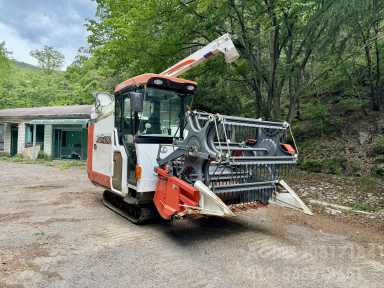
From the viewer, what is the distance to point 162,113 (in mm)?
5266

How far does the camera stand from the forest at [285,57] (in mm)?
8172

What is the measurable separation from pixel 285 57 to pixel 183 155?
7.20 metres

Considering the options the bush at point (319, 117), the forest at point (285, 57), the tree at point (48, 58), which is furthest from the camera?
the tree at point (48, 58)

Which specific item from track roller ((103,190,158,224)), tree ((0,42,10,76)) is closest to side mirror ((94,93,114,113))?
track roller ((103,190,158,224))

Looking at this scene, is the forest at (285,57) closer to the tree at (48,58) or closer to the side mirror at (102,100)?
the side mirror at (102,100)

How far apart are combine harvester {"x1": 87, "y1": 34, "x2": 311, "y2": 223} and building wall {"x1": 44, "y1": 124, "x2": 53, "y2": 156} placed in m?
12.5

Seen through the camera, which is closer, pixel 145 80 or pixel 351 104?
pixel 145 80

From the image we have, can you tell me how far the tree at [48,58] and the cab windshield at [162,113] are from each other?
43.6 metres

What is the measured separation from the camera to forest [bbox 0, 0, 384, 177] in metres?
8.17

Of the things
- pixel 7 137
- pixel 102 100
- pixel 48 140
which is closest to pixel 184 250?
→ pixel 102 100

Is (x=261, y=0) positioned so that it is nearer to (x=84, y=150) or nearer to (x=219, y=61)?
(x=219, y=61)

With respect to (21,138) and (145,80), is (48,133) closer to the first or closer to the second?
(21,138)

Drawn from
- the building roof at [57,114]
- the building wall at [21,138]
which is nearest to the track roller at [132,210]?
the building roof at [57,114]

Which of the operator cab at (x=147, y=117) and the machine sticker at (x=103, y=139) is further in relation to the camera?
the machine sticker at (x=103, y=139)
